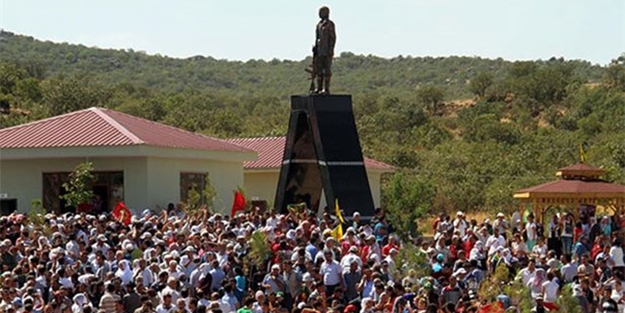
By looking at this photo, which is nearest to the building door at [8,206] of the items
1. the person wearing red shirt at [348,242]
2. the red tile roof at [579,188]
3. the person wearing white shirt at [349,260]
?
the red tile roof at [579,188]

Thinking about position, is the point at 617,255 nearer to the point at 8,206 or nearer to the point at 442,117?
the point at 8,206

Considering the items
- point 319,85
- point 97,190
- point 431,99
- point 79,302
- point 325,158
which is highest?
point 431,99

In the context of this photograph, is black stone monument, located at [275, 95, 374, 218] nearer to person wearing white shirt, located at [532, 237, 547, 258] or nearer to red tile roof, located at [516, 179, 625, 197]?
person wearing white shirt, located at [532, 237, 547, 258]

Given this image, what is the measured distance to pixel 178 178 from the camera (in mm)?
37750

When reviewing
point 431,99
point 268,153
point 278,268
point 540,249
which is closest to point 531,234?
point 540,249

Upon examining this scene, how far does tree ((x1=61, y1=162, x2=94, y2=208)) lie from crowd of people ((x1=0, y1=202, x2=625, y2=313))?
295 inches

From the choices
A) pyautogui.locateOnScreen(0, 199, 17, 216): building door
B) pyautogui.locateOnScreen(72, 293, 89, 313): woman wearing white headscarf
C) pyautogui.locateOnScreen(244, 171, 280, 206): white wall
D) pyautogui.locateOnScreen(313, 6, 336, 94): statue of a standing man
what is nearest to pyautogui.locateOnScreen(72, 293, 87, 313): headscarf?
pyautogui.locateOnScreen(72, 293, 89, 313): woman wearing white headscarf

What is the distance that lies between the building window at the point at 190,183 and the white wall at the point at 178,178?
144 mm

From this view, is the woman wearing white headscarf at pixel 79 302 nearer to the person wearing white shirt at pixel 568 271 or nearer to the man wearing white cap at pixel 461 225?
the person wearing white shirt at pixel 568 271

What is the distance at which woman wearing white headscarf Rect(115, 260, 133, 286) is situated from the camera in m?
22.2

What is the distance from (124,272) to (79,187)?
13.0 meters

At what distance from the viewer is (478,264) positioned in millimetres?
23375

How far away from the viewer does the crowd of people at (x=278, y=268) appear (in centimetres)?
2019

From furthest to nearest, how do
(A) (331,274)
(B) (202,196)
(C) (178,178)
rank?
(B) (202,196) → (C) (178,178) → (A) (331,274)
